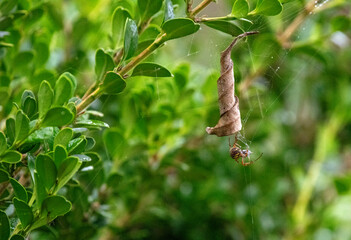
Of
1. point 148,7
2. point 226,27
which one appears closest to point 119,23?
point 148,7

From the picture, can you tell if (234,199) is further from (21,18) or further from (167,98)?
(21,18)

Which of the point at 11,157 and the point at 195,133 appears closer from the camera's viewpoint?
the point at 11,157

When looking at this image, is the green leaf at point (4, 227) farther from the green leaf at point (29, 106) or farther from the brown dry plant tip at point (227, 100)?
the brown dry plant tip at point (227, 100)

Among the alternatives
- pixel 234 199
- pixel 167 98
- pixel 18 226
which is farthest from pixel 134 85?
pixel 234 199

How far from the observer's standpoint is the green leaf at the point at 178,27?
23.9 inches

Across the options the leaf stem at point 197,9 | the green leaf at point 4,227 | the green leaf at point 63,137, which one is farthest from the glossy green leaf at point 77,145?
the leaf stem at point 197,9

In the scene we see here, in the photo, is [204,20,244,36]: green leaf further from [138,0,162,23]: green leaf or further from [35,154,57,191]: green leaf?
[35,154,57,191]: green leaf

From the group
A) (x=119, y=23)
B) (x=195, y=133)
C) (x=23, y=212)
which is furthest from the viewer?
(x=195, y=133)

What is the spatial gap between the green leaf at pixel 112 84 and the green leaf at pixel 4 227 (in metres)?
0.21

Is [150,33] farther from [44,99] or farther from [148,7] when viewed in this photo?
[44,99]

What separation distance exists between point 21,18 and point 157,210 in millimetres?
564

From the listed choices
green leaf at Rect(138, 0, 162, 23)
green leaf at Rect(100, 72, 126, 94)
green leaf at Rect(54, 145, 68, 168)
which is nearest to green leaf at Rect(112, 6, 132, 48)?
green leaf at Rect(138, 0, 162, 23)

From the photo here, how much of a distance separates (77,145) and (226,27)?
0.27 meters

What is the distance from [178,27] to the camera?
2.03ft
